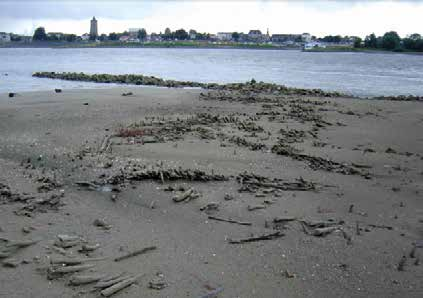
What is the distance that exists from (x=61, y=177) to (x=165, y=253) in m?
4.08

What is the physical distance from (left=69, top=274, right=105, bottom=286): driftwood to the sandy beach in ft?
0.10

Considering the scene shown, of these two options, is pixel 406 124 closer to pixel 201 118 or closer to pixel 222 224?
pixel 201 118

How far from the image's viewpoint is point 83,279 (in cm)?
562

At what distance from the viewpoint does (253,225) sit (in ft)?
24.7

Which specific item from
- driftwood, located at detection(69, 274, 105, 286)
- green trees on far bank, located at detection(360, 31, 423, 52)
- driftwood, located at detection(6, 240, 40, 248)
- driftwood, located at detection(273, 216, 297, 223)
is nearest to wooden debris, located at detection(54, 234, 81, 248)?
driftwood, located at detection(6, 240, 40, 248)

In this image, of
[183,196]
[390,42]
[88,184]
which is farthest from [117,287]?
[390,42]

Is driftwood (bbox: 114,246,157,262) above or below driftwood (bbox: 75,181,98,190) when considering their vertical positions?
below

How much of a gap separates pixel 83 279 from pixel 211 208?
10.1ft

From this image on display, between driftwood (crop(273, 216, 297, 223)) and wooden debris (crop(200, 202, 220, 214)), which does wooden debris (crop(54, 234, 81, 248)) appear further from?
driftwood (crop(273, 216, 297, 223))

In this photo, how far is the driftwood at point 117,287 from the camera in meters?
5.40

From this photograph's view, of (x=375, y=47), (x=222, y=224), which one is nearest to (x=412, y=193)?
(x=222, y=224)

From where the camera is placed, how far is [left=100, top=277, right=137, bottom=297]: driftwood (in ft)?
17.7

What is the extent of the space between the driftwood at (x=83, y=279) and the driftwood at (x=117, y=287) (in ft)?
0.94

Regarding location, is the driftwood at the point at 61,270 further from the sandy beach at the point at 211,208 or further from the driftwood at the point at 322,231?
the driftwood at the point at 322,231
